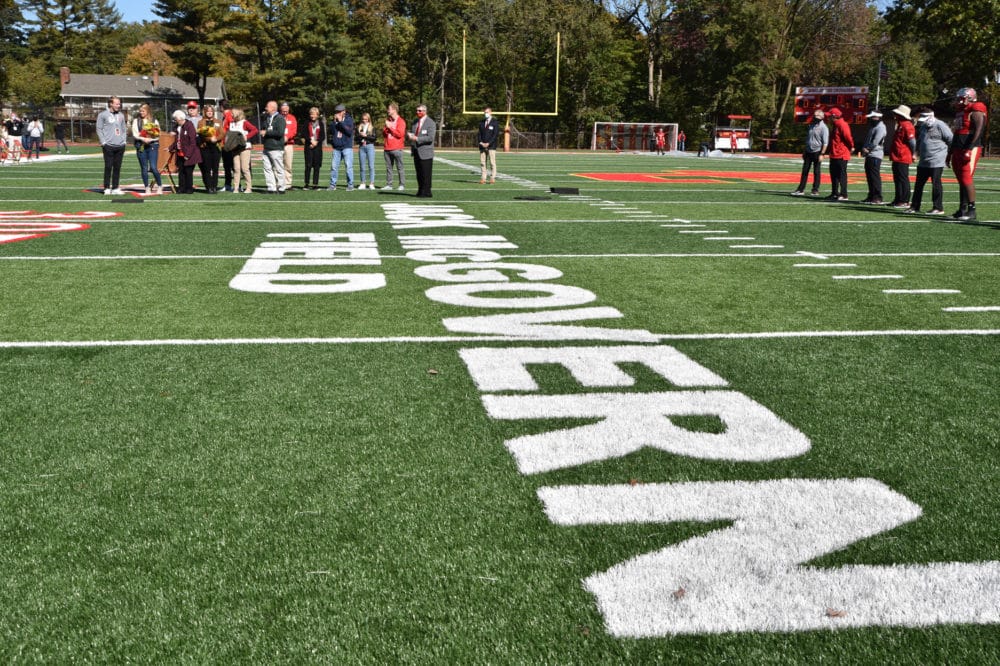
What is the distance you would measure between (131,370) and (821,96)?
61.7 metres

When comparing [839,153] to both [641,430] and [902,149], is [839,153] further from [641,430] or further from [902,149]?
[641,430]

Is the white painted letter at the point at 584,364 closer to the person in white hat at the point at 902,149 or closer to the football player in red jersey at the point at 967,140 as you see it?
the football player in red jersey at the point at 967,140

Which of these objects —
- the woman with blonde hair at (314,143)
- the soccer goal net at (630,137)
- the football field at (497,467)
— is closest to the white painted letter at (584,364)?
the football field at (497,467)

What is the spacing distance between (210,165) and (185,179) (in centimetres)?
54

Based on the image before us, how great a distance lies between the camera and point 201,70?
67250mm

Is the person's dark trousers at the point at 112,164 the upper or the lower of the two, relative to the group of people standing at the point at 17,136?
lower

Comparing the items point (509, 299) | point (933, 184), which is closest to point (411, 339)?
point (509, 299)

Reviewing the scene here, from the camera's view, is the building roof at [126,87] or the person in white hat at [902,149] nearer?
the person in white hat at [902,149]

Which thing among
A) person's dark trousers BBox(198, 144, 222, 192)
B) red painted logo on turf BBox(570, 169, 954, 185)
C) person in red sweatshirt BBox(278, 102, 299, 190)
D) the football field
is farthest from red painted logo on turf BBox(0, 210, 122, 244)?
red painted logo on turf BBox(570, 169, 954, 185)

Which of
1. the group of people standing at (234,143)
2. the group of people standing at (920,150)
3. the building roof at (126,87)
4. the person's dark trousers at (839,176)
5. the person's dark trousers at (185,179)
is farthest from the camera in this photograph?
the building roof at (126,87)

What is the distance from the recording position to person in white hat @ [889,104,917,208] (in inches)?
629

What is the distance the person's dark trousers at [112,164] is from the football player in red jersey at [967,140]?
13.2 meters

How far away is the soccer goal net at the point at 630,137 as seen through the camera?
62.9 meters

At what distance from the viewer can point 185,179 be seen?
59.0 feet
